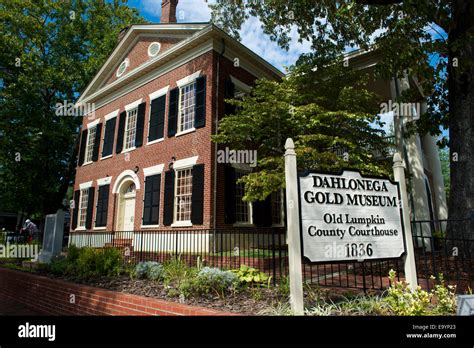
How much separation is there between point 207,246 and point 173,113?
6.40m

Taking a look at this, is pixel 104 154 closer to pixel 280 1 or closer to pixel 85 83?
pixel 85 83

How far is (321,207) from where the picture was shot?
14.1 ft

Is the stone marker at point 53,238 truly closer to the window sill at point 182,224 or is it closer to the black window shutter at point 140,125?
the window sill at point 182,224

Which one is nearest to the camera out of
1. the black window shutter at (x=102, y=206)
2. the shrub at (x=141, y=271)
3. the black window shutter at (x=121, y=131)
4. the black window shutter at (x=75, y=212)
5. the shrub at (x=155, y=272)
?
the shrub at (x=155, y=272)

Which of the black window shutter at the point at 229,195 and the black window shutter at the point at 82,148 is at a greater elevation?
the black window shutter at the point at 82,148

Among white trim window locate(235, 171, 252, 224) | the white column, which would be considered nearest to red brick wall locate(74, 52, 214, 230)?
white trim window locate(235, 171, 252, 224)

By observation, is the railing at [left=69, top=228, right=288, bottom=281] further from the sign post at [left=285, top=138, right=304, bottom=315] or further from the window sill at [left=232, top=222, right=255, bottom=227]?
the sign post at [left=285, top=138, right=304, bottom=315]

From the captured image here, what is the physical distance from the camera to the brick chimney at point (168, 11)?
17.3 m

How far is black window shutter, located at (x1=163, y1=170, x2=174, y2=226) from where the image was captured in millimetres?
13047

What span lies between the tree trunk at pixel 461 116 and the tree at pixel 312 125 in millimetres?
1912

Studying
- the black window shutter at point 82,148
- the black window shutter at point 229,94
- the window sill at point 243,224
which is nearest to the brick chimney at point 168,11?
the black window shutter at point 229,94

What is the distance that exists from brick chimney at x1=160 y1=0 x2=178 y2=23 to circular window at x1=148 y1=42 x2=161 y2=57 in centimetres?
192

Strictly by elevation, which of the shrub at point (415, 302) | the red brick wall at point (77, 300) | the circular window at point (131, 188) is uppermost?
the circular window at point (131, 188)
